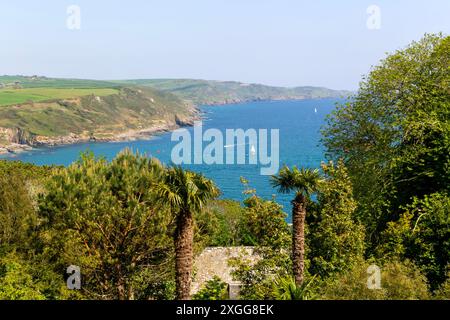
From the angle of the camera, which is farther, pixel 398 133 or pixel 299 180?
pixel 398 133

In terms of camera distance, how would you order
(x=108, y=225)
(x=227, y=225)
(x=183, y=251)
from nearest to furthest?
(x=183, y=251), (x=108, y=225), (x=227, y=225)

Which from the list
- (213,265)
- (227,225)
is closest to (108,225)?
(213,265)

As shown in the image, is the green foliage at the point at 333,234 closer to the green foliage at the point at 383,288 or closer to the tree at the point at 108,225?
the green foliage at the point at 383,288

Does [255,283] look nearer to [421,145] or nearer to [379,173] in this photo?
[379,173]

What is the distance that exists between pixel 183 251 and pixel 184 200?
2.59 metres

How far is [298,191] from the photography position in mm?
23062

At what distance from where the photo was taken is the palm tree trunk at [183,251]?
824 inches

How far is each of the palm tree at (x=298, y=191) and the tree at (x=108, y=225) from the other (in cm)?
896

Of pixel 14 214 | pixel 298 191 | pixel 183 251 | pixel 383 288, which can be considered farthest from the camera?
pixel 14 214

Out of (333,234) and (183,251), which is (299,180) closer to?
(333,234)

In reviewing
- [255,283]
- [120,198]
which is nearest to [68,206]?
[120,198]

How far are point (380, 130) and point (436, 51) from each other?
7.37 metres

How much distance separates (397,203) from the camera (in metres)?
34.4

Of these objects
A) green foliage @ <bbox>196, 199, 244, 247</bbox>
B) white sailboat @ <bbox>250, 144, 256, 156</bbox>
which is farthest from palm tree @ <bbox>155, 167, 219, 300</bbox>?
white sailboat @ <bbox>250, 144, 256, 156</bbox>
